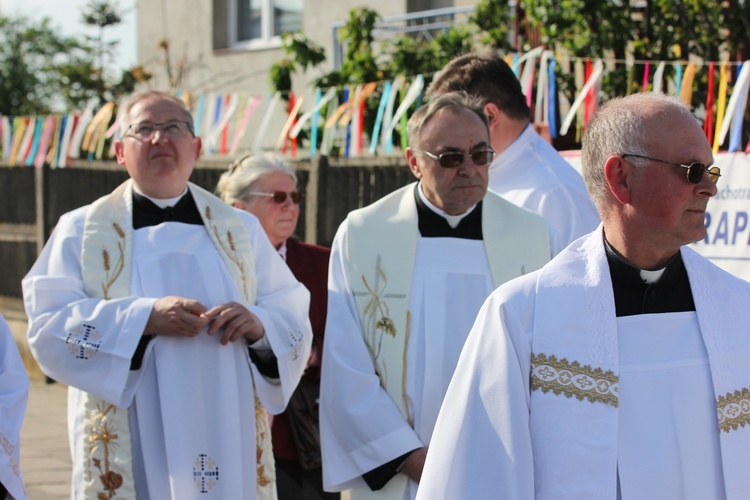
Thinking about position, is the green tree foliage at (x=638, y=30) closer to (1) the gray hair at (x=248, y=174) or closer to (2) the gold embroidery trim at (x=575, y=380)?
(1) the gray hair at (x=248, y=174)

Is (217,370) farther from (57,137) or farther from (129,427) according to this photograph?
(57,137)

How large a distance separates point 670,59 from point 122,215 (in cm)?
538

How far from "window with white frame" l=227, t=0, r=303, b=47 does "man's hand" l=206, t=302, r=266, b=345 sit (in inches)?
412

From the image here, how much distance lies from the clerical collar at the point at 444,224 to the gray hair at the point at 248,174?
1.38m

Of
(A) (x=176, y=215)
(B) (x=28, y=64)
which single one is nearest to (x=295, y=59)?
(A) (x=176, y=215)

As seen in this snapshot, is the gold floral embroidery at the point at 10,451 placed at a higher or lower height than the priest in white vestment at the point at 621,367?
lower

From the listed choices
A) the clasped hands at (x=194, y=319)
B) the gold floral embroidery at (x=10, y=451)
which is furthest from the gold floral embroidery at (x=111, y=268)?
the gold floral embroidery at (x=10, y=451)

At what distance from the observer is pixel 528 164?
4.28 meters

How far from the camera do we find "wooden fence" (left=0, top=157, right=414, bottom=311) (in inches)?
309

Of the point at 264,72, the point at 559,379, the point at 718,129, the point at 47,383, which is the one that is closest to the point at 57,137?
the point at 47,383

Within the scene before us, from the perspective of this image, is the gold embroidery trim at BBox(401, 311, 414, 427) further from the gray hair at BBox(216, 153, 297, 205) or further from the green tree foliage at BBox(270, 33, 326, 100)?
the green tree foliage at BBox(270, 33, 326, 100)

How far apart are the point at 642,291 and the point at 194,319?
1.75m

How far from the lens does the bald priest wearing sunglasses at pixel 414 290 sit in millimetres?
3508

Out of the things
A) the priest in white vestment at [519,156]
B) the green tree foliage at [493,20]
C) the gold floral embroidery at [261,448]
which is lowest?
the gold floral embroidery at [261,448]
